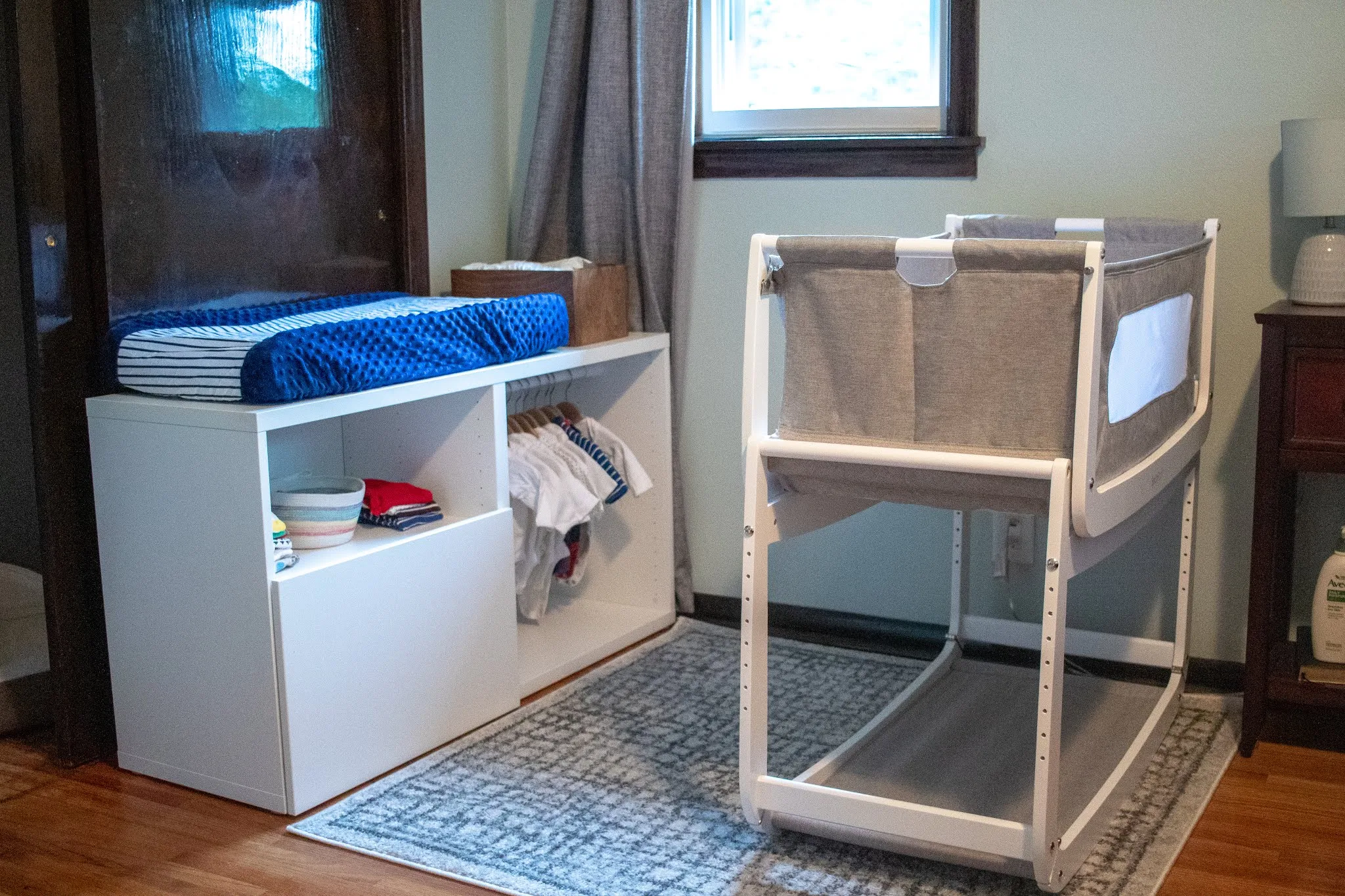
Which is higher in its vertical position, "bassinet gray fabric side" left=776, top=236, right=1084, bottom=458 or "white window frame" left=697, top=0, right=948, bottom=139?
"white window frame" left=697, top=0, right=948, bottom=139

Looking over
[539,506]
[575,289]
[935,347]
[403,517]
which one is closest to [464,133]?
[575,289]

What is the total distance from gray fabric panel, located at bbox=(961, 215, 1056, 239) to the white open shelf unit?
2.62 feet

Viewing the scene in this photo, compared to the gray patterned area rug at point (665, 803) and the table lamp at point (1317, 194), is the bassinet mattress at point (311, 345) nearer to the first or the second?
the gray patterned area rug at point (665, 803)

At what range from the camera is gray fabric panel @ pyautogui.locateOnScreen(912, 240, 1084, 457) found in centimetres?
170

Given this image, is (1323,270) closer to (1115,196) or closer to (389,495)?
(1115,196)

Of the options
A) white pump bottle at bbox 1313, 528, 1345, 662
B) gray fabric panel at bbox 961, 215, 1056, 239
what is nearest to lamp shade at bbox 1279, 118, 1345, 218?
gray fabric panel at bbox 961, 215, 1056, 239

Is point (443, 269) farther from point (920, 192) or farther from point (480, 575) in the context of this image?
point (920, 192)

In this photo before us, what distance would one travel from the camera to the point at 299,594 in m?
2.06

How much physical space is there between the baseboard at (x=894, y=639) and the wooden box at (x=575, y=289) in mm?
702

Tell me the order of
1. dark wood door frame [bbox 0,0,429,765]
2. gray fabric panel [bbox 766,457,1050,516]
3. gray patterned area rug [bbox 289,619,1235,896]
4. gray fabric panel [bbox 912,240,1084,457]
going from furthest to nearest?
dark wood door frame [bbox 0,0,429,765], gray patterned area rug [bbox 289,619,1235,896], gray fabric panel [bbox 766,457,1050,516], gray fabric panel [bbox 912,240,1084,457]

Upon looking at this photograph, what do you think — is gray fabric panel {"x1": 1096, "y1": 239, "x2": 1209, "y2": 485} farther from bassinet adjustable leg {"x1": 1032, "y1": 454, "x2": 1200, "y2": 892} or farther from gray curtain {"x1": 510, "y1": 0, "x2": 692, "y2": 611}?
gray curtain {"x1": 510, "y1": 0, "x2": 692, "y2": 611}

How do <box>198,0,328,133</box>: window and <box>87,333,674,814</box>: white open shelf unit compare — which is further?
<box>198,0,328,133</box>: window

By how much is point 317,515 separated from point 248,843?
20.3 inches

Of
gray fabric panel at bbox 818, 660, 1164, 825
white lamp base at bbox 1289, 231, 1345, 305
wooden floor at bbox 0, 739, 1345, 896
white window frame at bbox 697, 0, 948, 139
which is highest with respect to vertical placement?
white window frame at bbox 697, 0, 948, 139
